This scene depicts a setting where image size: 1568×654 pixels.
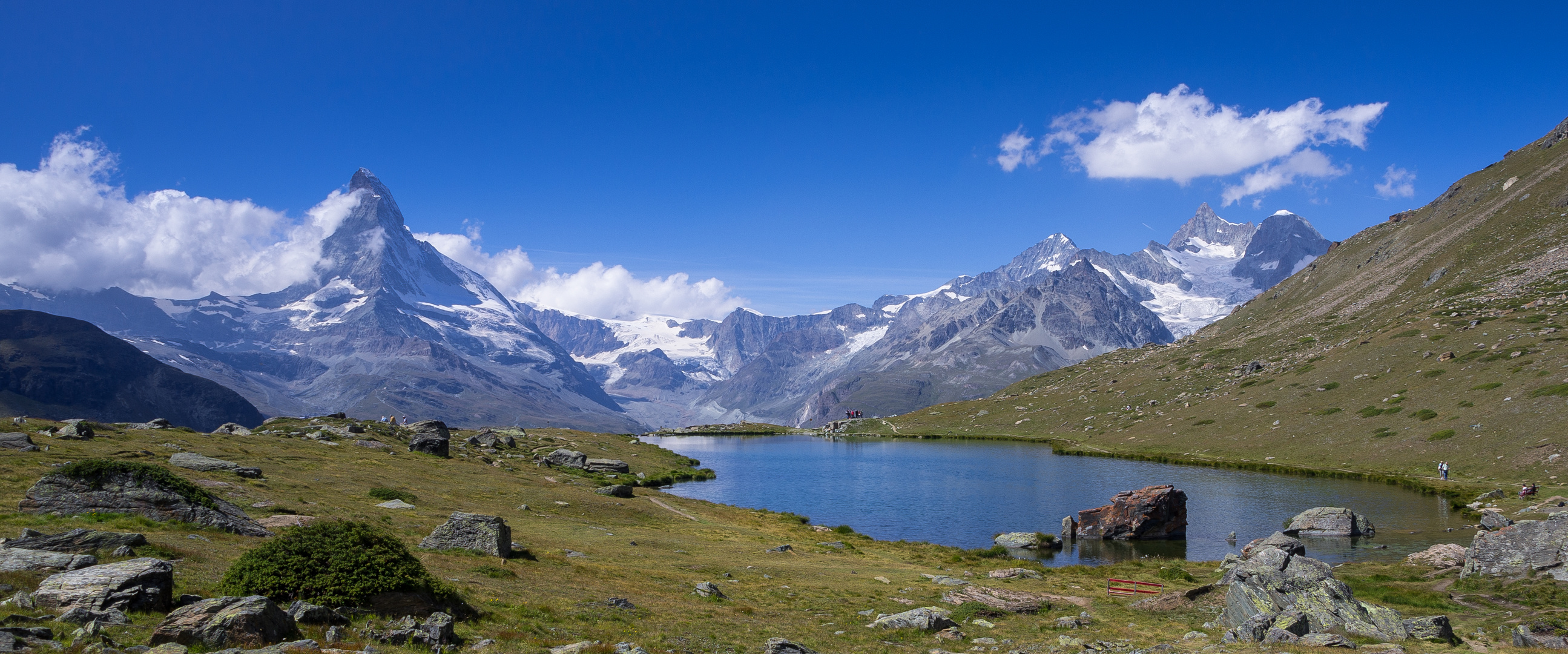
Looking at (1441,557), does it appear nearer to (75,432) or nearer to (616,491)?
(616,491)

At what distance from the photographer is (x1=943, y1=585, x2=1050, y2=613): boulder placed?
36.1 metres

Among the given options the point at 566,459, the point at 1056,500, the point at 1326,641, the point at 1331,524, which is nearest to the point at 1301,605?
the point at 1326,641

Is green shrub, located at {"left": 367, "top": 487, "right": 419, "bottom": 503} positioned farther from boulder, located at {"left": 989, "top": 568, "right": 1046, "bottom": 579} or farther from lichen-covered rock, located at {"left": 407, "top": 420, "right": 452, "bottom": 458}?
boulder, located at {"left": 989, "top": 568, "right": 1046, "bottom": 579}

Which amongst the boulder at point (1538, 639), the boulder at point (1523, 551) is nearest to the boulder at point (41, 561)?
the boulder at point (1538, 639)

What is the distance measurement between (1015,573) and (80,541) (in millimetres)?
47153

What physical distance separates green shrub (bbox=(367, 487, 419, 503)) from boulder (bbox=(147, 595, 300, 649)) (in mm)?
35480

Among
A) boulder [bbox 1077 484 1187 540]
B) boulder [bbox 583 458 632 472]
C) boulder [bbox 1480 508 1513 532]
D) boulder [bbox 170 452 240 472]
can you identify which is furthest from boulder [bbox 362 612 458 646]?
boulder [bbox 583 458 632 472]

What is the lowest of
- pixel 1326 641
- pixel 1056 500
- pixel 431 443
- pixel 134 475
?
pixel 1056 500

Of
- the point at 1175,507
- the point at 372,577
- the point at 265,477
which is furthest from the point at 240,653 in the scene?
the point at 1175,507

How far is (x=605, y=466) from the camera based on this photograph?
111m

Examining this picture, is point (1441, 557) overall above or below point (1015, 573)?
above

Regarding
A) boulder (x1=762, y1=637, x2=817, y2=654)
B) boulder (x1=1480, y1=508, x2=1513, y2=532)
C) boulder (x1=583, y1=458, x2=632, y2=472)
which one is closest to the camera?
boulder (x1=762, y1=637, x2=817, y2=654)

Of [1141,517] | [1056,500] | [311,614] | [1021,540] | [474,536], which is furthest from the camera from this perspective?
[1056,500]

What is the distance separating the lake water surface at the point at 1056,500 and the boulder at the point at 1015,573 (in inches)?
514
